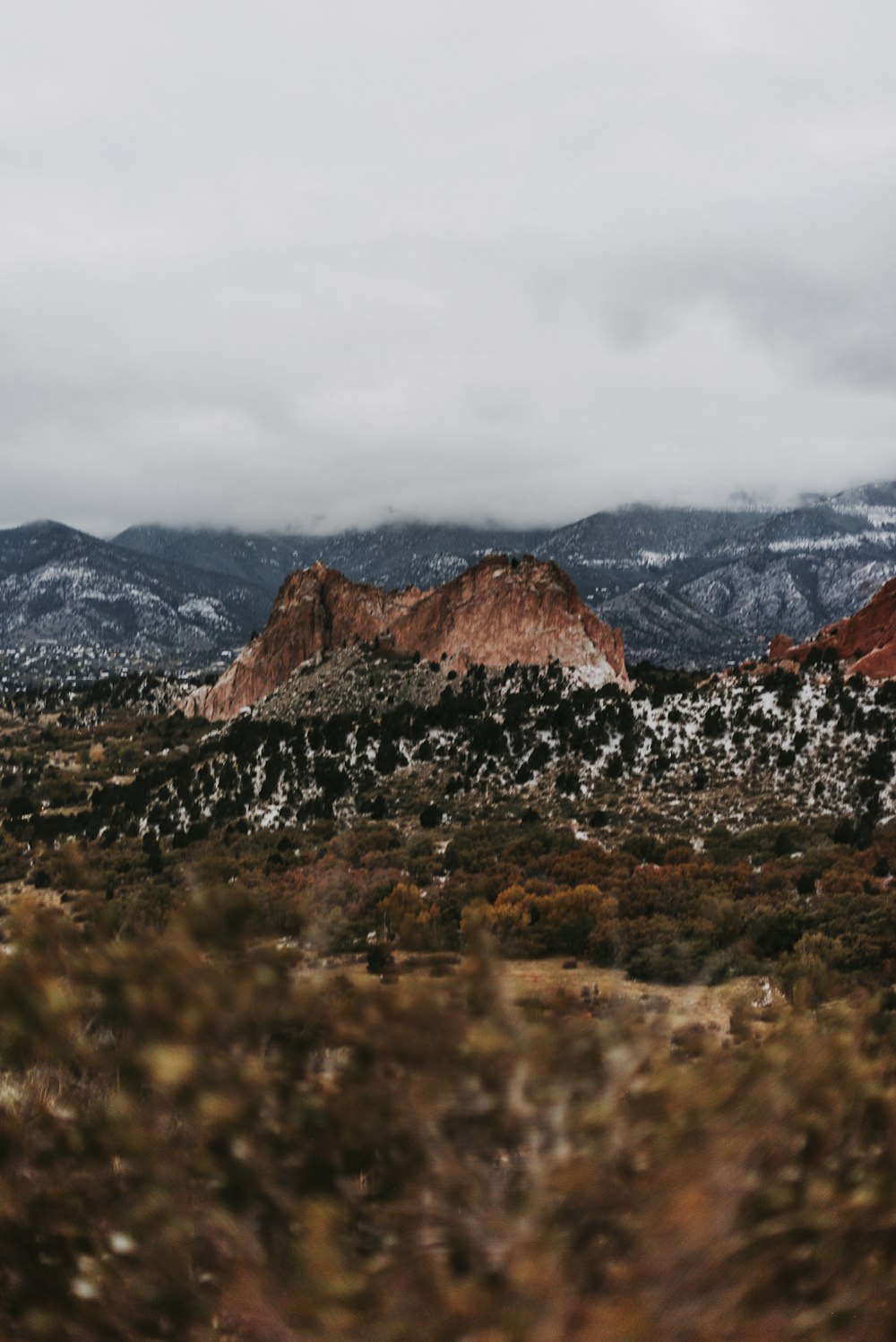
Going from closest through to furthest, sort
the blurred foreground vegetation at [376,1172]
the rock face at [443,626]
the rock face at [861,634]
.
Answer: the blurred foreground vegetation at [376,1172] < the rock face at [861,634] < the rock face at [443,626]

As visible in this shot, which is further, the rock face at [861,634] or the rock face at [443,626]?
the rock face at [443,626]

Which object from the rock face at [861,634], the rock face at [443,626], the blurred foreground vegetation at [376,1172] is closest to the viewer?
the blurred foreground vegetation at [376,1172]

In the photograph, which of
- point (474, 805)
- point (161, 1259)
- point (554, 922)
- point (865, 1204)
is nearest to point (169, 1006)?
point (161, 1259)

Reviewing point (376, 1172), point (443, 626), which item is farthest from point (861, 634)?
point (376, 1172)

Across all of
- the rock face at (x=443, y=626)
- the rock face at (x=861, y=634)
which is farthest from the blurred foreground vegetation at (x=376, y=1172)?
the rock face at (x=861, y=634)

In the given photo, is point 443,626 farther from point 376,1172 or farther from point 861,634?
point 376,1172

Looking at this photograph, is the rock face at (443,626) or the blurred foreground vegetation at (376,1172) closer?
the blurred foreground vegetation at (376,1172)

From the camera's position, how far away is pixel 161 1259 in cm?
337

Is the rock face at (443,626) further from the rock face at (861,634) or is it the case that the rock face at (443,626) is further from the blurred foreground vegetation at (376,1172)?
the blurred foreground vegetation at (376,1172)

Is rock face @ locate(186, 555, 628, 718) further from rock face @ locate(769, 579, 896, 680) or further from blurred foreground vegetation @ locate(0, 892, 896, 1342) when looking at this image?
blurred foreground vegetation @ locate(0, 892, 896, 1342)

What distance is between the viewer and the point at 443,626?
6575 cm

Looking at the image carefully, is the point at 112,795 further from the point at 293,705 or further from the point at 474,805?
the point at 474,805

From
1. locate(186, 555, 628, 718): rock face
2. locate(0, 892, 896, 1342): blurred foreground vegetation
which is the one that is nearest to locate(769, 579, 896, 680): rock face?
locate(186, 555, 628, 718): rock face

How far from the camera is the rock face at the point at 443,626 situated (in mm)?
60312
